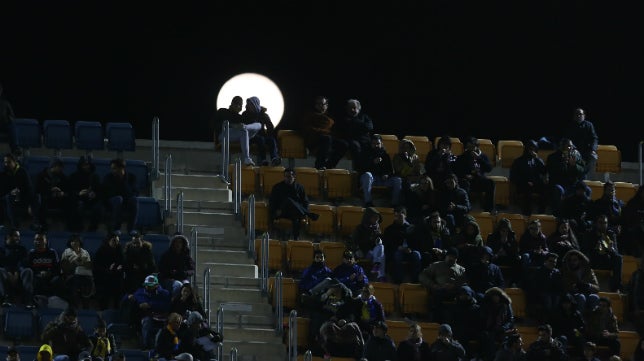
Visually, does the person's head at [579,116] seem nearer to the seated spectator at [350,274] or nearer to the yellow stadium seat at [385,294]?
the yellow stadium seat at [385,294]

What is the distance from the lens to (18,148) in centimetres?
3262

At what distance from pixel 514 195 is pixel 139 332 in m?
6.13

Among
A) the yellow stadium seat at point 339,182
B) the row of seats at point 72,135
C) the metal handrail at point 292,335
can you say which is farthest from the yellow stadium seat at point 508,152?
the metal handrail at point 292,335

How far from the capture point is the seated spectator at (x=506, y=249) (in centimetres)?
3256

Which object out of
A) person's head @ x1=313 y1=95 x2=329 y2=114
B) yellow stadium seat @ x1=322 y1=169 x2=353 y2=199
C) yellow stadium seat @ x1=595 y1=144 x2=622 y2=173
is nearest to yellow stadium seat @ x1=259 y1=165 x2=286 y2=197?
yellow stadium seat @ x1=322 y1=169 x2=353 y2=199

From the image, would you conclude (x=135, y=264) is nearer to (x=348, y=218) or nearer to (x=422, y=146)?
(x=348, y=218)

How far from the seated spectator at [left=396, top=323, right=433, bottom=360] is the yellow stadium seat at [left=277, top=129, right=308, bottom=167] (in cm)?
431

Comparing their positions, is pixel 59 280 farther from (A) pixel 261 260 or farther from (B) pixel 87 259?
(A) pixel 261 260

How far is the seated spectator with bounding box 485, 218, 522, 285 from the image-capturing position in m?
32.6

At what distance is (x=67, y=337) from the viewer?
29234mm

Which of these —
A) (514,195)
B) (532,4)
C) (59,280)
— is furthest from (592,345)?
(532,4)

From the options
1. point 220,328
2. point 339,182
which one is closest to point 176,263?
point 220,328

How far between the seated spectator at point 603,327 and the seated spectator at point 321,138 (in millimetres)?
3982

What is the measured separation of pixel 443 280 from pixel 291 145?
3.47 meters
